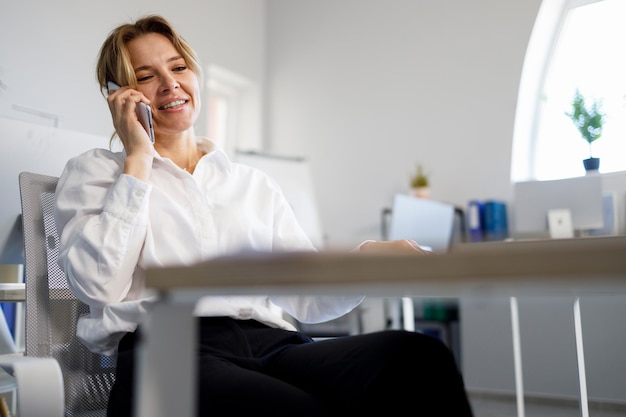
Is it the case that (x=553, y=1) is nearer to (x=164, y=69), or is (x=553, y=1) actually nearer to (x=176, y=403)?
(x=164, y=69)

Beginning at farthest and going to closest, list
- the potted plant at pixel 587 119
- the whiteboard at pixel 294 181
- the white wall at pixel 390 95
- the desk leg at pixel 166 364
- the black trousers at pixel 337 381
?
1. the whiteboard at pixel 294 181
2. the white wall at pixel 390 95
3. the potted plant at pixel 587 119
4. the black trousers at pixel 337 381
5. the desk leg at pixel 166 364

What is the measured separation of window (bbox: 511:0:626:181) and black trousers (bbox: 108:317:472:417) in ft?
11.5

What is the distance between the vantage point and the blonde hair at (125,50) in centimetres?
140

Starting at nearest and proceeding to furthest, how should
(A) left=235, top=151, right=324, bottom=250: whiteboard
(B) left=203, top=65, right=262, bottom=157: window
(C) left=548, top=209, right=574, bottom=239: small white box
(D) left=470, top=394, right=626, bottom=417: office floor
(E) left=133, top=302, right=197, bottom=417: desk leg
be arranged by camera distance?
(E) left=133, top=302, right=197, bottom=417: desk leg
(D) left=470, top=394, right=626, bottom=417: office floor
(C) left=548, top=209, right=574, bottom=239: small white box
(A) left=235, top=151, right=324, bottom=250: whiteboard
(B) left=203, top=65, right=262, bottom=157: window

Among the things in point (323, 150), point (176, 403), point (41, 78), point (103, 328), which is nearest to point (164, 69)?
point (103, 328)

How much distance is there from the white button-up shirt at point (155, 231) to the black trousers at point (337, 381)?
16cm

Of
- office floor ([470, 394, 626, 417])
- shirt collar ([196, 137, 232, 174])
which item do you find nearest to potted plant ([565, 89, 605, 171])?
office floor ([470, 394, 626, 417])

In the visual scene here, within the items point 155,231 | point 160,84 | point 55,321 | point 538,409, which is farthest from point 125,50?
point 538,409

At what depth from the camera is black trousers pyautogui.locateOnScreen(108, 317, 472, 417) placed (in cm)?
65

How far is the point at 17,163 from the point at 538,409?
10.1 feet

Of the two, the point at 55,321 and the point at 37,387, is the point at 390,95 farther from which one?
the point at 37,387

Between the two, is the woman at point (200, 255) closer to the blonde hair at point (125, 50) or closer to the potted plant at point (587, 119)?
the blonde hair at point (125, 50)

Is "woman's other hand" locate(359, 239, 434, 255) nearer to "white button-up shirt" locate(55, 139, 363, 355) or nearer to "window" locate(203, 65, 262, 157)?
"white button-up shirt" locate(55, 139, 363, 355)

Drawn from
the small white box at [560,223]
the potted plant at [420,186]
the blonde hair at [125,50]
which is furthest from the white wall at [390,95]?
the blonde hair at [125,50]
